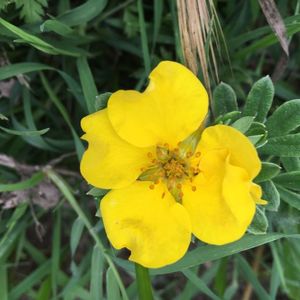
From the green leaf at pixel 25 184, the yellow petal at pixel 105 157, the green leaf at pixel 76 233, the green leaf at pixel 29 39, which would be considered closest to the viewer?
the yellow petal at pixel 105 157

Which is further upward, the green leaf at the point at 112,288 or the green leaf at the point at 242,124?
the green leaf at the point at 242,124

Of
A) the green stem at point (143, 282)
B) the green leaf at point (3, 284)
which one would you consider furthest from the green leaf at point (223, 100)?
the green leaf at point (3, 284)

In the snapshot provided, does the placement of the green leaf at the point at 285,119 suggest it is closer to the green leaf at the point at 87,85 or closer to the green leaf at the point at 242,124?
the green leaf at the point at 242,124

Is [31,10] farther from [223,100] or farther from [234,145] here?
[234,145]

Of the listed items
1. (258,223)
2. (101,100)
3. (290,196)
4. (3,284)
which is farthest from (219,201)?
(3,284)

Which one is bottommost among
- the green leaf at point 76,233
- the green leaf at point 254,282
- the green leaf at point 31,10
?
the green leaf at point 254,282

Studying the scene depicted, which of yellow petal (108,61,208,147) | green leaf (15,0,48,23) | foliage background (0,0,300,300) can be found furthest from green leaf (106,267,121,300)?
green leaf (15,0,48,23)

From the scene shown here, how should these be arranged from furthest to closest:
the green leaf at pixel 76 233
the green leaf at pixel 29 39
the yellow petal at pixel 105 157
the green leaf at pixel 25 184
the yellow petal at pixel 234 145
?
the green leaf at pixel 76 233, the green leaf at pixel 25 184, the green leaf at pixel 29 39, the yellow petal at pixel 105 157, the yellow petal at pixel 234 145

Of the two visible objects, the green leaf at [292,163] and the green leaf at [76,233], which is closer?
the green leaf at [292,163]
